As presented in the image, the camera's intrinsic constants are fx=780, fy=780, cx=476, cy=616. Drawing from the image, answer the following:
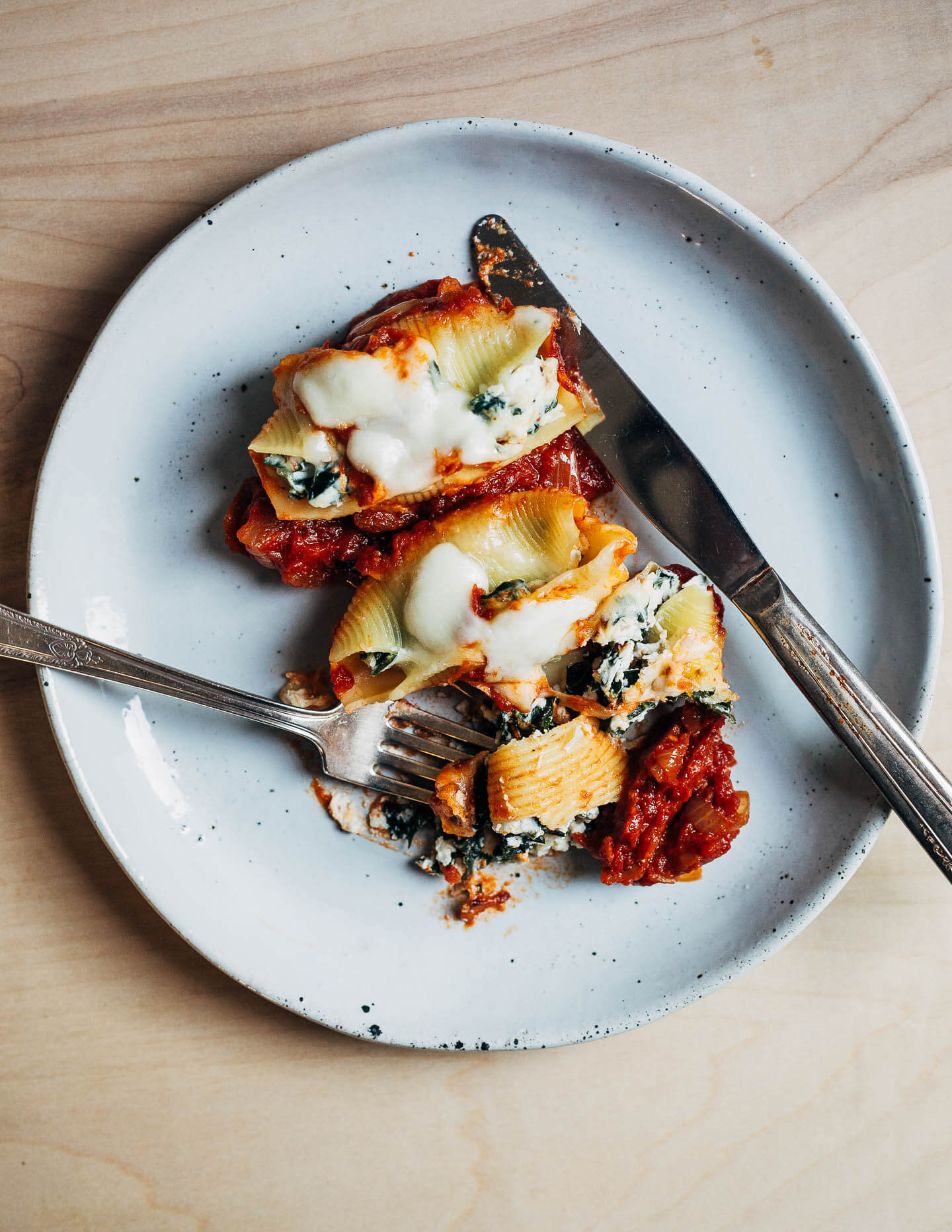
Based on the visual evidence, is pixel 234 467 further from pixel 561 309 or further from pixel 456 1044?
pixel 456 1044

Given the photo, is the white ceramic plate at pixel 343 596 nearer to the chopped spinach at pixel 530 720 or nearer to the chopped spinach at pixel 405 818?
the chopped spinach at pixel 405 818

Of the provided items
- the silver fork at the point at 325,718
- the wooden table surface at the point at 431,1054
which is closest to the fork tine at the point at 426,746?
the silver fork at the point at 325,718

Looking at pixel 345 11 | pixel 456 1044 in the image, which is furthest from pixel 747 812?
pixel 345 11

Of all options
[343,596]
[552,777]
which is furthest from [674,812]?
[343,596]

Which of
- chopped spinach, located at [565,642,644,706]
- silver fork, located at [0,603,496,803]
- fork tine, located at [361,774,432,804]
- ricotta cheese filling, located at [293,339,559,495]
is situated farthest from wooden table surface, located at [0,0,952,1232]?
chopped spinach, located at [565,642,644,706]

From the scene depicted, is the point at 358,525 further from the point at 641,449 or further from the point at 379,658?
the point at 641,449

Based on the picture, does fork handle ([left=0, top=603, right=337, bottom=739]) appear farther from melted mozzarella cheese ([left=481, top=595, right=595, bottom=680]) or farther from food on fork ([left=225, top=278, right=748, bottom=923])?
melted mozzarella cheese ([left=481, top=595, right=595, bottom=680])
